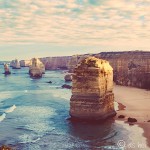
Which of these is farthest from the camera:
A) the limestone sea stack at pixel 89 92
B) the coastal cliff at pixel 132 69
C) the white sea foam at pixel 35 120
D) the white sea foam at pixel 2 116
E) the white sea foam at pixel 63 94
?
the coastal cliff at pixel 132 69

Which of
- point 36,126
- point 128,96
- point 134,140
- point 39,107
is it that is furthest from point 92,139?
point 128,96

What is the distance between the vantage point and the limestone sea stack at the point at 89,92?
39.0 m

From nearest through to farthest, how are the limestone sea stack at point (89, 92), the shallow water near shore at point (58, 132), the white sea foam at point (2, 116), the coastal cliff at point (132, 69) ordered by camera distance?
the shallow water near shore at point (58, 132) < the limestone sea stack at point (89, 92) < the white sea foam at point (2, 116) < the coastal cliff at point (132, 69)

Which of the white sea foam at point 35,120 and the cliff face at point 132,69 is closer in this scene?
the white sea foam at point 35,120

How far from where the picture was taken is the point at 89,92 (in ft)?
129

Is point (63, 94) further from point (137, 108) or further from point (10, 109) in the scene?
point (137, 108)

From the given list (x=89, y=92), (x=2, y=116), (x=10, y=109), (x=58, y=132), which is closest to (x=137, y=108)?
(x=89, y=92)

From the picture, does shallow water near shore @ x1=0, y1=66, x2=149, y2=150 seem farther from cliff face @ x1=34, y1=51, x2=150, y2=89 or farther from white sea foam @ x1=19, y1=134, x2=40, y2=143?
cliff face @ x1=34, y1=51, x2=150, y2=89

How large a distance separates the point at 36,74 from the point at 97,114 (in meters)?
98.7

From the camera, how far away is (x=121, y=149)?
29.1 metres

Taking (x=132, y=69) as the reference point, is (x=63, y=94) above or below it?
below

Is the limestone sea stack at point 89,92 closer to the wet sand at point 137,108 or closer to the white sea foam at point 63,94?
the wet sand at point 137,108

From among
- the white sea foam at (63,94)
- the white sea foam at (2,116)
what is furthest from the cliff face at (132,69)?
the white sea foam at (2,116)

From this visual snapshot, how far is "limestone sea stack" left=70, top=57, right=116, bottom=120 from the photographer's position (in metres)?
39.0
